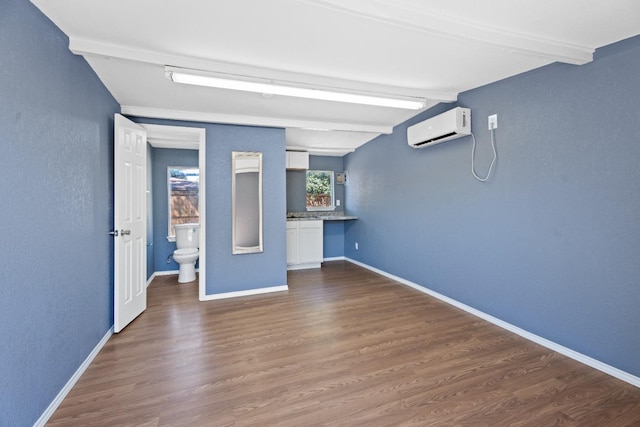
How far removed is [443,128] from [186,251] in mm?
3915

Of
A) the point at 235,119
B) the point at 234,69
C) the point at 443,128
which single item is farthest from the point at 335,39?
the point at 235,119

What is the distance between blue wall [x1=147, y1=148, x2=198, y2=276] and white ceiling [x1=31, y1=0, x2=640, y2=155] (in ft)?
6.25

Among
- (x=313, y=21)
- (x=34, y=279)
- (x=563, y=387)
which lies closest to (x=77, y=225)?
(x=34, y=279)

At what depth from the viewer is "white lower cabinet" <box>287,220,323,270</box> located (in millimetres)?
5125

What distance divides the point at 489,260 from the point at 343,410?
6.83 ft

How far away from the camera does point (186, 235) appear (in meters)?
4.48

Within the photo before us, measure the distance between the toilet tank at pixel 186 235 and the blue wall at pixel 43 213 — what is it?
2157mm

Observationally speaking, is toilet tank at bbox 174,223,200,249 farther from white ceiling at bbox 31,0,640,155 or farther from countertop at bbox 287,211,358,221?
white ceiling at bbox 31,0,640,155

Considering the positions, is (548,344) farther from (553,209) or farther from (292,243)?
(292,243)

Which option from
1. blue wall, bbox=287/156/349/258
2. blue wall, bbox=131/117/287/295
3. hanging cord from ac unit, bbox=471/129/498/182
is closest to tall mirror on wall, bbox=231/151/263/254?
blue wall, bbox=131/117/287/295

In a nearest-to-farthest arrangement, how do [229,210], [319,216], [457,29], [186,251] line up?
[457,29], [229,210], [186,251], [319,216]

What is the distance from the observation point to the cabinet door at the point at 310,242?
17.0ft

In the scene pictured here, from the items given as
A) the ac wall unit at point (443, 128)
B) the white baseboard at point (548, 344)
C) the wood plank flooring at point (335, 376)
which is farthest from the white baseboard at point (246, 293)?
the ac wall unit at point (443, 128)

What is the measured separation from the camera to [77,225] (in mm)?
1979
